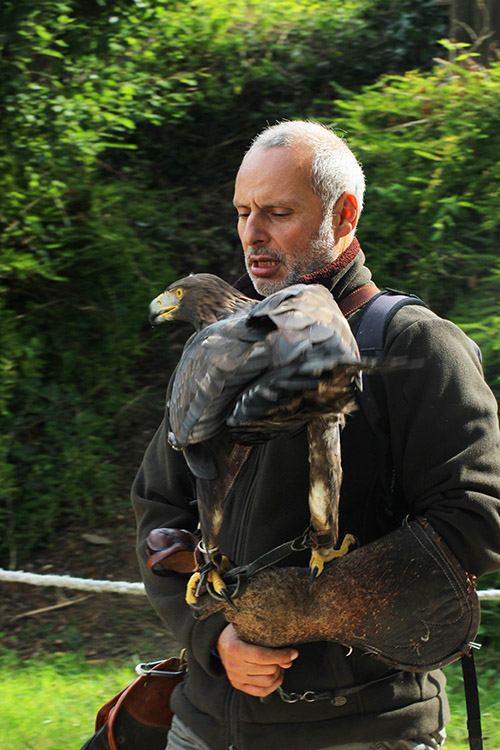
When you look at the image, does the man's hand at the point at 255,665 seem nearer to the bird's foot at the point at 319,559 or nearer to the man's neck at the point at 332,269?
the bird's foot at the point at 319,559

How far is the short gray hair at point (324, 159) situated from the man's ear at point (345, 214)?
17 mm

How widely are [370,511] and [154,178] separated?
5.85m

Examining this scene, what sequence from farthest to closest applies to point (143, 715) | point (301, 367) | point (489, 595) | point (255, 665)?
point (489, 595)
point (143, 715)
point (255, 665)
point (301, 367)

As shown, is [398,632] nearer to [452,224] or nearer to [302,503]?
[302,503]

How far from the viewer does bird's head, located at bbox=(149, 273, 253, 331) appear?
2.12 metres

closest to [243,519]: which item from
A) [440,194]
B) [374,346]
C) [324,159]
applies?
[374,346]

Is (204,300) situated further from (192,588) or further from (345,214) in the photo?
(192,588)

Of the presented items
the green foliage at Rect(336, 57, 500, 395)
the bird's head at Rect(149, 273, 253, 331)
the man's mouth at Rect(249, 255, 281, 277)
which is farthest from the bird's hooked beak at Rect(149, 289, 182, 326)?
the green foliage at Rect(336, 57, 500, 395)

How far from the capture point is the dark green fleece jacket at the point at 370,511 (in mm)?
1691

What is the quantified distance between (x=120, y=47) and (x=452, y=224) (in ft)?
8.89

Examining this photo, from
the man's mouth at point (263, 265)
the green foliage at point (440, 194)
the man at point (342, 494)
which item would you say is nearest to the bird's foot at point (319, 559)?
the man at point (342, 494)

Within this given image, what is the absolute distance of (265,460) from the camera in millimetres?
1881

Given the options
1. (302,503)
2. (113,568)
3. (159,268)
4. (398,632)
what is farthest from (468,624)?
(159,268)

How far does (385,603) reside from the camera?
168 cm
